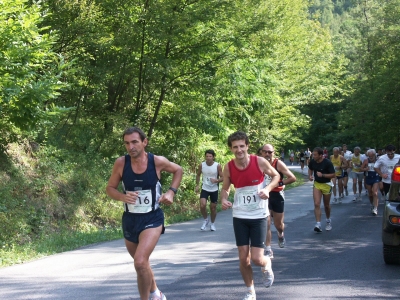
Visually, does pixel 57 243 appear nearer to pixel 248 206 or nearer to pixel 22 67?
pixel 22 67

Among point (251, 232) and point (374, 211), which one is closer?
point (251, 232)

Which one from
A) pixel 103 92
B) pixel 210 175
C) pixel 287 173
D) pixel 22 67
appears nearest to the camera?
pixel 287 173

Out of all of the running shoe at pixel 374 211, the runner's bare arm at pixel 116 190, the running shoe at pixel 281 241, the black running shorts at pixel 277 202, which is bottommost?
the running shoe at pixel 374 211

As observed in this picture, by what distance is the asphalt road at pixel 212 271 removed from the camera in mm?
7473

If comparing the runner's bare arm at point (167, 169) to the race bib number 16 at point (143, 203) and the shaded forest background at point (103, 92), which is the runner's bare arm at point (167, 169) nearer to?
the race bib number 16 at point (143, 203)

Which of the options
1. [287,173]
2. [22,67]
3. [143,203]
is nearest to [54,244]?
[22,67]

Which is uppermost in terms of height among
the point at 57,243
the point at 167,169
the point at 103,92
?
the point at 103,92

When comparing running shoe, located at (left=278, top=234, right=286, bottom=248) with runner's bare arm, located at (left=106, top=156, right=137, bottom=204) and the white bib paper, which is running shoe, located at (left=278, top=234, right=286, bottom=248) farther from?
runner's bare arm, located at (left=106, top=156, right=137, bottom=204)

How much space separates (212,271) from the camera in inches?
351

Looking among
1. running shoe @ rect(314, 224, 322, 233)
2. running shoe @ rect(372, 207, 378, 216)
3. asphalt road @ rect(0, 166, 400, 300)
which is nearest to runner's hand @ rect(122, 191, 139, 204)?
asphalt road @ rect(0, 166, 400, 300)

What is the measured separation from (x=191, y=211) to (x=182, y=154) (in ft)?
9.46

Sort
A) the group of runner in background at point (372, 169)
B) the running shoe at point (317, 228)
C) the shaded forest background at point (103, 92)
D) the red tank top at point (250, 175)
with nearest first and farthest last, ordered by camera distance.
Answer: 1. the red tank top at point (250, 175)
2. the shaded forest background at point (103, 92)
3. the running shoe at point (317, 228)
4. the group of runner in background at point (372, 169)

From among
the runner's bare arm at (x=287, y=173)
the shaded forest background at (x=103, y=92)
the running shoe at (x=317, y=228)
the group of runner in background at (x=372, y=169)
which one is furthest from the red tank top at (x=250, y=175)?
the group of runner in background at (x=372, y=169)

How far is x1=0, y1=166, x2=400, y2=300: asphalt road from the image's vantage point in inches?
294
